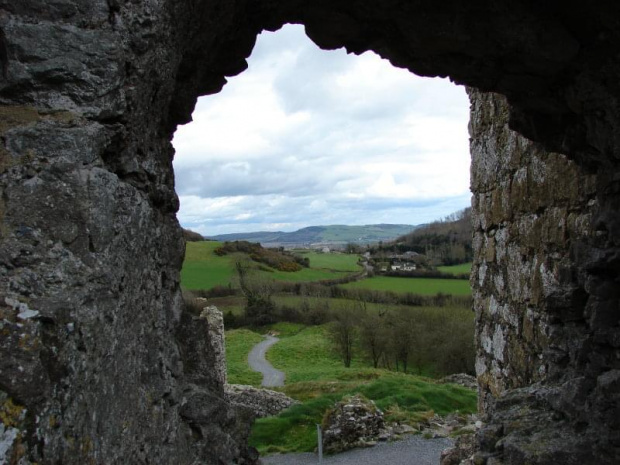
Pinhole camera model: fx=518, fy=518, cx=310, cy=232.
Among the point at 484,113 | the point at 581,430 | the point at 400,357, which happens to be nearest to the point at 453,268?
the point at 400,357

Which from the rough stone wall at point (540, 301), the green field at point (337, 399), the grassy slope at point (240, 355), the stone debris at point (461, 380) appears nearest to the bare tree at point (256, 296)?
the grassy slope at point (240, 355)

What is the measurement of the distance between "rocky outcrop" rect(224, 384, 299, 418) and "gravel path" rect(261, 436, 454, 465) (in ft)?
14.8

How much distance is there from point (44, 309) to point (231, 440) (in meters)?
1.94

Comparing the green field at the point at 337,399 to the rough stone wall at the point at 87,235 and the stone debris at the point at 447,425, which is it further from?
the rough stone wall at the point at 87,235

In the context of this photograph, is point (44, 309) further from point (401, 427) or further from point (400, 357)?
point (400, 357)

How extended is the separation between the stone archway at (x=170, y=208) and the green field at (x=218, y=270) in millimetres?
40884

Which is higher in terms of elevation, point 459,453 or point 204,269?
point 204,269

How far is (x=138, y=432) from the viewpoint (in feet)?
8.70

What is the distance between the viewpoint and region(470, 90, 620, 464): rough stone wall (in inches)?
139

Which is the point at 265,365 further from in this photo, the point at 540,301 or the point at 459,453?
the point at 540,301

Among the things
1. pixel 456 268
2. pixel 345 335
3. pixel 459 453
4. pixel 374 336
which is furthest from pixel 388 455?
pixel 456 268

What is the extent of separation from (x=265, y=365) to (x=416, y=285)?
14.9 meters

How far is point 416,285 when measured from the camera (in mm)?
41312

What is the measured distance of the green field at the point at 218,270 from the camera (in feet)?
154
